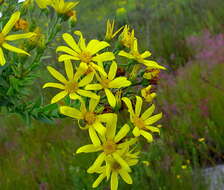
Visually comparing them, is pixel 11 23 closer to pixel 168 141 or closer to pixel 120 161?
pixel 120 161

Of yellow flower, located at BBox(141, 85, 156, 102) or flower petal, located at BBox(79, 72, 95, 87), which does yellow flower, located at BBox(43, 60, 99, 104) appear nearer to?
flower petal, located at BBox(79, 72, 95, 87)

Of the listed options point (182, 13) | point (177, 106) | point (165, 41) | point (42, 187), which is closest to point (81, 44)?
point (42, 187)

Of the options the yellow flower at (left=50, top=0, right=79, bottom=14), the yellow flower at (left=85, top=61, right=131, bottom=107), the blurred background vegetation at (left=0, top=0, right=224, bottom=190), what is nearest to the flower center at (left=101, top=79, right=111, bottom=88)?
the yellow flower at (left=85, top=61, right=131, bottom=107)

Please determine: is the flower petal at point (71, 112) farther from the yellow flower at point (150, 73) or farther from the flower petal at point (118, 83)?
the yellow flower at point (150, 73)

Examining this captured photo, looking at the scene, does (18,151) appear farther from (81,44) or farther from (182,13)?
(182,13)

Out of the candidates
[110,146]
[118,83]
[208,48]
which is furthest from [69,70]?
[208,48]

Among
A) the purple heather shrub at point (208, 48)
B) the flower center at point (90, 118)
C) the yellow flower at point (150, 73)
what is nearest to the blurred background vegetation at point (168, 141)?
the purple heather shrub at point (208, 48)
